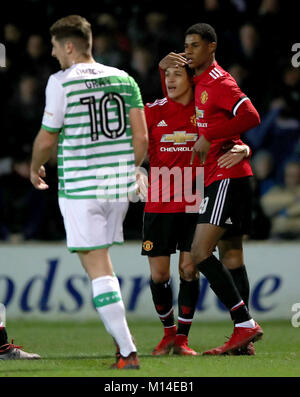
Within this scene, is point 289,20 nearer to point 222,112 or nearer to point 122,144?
→ point 222,112

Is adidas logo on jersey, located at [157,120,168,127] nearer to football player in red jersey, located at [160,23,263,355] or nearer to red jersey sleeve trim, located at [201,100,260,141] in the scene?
football player in red jersey, located at [160,23,263,355]

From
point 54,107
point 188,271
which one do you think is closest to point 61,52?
point 54,107

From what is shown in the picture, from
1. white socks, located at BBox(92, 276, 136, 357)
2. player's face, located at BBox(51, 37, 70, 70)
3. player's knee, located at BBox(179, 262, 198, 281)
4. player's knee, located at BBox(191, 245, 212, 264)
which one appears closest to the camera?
white socks, located at BBox(92, 276, 136, 357)

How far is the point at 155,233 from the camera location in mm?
6875

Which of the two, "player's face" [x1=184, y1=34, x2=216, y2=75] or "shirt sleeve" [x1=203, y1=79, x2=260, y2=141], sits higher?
"player's face" [x1=184, y1=34, x2=216, y2=75]

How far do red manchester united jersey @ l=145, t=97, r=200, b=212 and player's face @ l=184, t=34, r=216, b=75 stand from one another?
0.38 metres

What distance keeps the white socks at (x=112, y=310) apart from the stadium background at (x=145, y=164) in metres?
4.77

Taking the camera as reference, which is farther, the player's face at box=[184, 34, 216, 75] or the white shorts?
the player's face at box=[184, 34, 216, 75]

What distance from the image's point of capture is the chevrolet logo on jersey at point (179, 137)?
684cm

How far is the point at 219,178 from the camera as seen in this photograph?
21.2ft

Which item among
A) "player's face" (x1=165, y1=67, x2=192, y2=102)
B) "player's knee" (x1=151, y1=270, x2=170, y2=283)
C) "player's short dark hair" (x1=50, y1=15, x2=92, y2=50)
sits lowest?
"player's knee" (x1=151, y1=270, x2=170, y2=283)

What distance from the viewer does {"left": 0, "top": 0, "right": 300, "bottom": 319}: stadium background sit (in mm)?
10039

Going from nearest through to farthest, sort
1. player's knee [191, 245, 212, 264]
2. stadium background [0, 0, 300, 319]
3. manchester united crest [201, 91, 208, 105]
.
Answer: player's knee [191, 245, 212, 264] → manchester united crest [201, 91, 208, 105] → stadium background [0, 0, 300, 319]

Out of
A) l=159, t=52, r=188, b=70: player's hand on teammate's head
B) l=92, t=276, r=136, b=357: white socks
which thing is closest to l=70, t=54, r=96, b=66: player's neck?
l=92, t=276, r=136, b=357: white socks
